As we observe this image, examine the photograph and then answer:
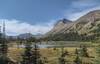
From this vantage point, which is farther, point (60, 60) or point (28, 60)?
point (60, 60)

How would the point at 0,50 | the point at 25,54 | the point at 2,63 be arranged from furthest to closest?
the point at 0,50
the point at 25,54
the point at 2,63

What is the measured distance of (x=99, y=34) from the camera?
1900 inches

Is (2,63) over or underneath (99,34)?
underneath

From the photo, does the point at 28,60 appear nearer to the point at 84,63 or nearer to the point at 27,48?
the point at 27,48

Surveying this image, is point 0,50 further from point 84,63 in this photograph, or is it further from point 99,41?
point 84,63

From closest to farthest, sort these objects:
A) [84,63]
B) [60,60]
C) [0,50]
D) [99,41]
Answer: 1. [99,41]
2. [0,50]
3. [60,60]
4. [84,63]

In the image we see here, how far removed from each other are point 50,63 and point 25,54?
6509 centimetres

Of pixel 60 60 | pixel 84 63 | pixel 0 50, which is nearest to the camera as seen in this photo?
pixel 0 50

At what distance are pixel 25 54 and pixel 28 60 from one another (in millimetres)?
1598

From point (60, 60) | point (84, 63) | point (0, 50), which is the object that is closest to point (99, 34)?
point (0, 50)

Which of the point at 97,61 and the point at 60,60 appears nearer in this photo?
the point at 97,61

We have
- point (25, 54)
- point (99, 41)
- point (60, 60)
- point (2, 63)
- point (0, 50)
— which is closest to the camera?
point (99, 41)

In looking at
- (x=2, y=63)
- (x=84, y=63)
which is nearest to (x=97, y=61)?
(x=2, y=63)

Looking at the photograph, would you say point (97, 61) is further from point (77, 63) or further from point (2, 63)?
point (77, 63)
